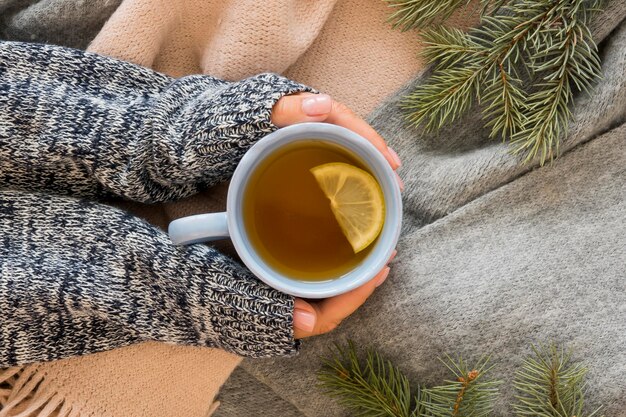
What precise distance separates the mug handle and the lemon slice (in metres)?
0.12

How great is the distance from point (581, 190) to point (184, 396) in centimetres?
55

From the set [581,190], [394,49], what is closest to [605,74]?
[581,190]

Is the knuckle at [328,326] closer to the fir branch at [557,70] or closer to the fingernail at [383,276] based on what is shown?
the fingernail at [383,276]

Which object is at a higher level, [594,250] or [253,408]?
[594,250]

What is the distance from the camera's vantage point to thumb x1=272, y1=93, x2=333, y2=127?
0.65 meters

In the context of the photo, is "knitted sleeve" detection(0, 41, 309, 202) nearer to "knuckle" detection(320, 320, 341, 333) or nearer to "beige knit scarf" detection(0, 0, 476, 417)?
"beige knit scarf" detection(0, 0, 476, 417)

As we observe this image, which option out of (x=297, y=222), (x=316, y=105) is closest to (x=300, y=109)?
(x=316, y=105)

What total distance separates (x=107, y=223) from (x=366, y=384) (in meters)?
0.35

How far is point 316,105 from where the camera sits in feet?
2.13

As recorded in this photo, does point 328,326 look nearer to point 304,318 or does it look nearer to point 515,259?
point 304,318

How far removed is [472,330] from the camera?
28.0 inches

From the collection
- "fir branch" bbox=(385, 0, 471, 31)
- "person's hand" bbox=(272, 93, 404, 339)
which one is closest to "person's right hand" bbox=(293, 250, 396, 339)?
"person's hand" bbox=(272, 93, 404, 339)

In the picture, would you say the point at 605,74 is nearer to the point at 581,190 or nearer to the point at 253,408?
the point at 581,190

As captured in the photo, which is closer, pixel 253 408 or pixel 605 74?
pixel 605 74
